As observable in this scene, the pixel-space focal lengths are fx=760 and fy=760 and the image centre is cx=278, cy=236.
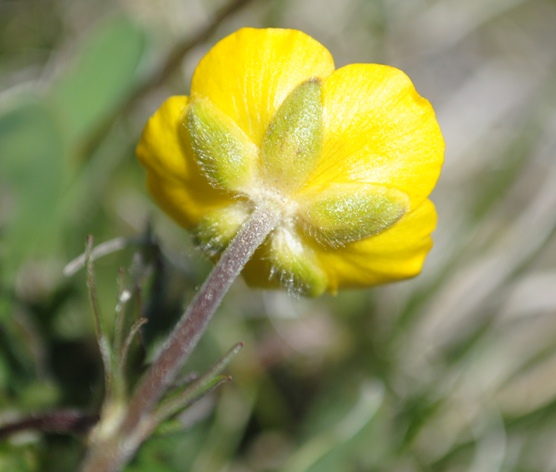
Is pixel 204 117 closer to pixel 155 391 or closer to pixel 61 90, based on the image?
pixel 155 391

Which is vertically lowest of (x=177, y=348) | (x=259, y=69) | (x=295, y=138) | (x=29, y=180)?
(x=177, y=348)

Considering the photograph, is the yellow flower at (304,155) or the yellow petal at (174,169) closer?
the yellow flower at (304,155)

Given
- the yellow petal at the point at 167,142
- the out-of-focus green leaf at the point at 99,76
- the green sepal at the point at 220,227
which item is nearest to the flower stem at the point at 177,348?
the green sepal at the point at 220,227

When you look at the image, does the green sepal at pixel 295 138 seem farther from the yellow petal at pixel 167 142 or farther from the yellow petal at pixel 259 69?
the yellow petal at pixel 167 142

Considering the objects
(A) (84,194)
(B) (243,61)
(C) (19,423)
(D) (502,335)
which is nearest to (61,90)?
(A) (84,194)

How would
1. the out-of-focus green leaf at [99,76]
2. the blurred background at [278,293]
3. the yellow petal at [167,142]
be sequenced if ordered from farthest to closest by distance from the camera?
the out-of-focus green leaf at [99,76], the blurred background at [278,293], the yellow petal at [167,142]

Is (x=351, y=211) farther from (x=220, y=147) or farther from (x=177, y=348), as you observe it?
(x=177, y=348)

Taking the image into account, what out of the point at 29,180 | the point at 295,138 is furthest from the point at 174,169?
the point at 29,180
